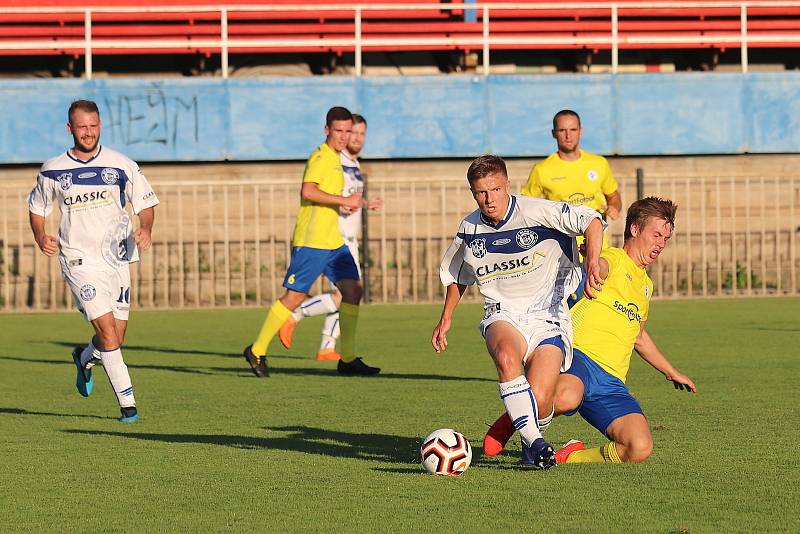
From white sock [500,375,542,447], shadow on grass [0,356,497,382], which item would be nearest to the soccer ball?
white sock [500,375,542,447]

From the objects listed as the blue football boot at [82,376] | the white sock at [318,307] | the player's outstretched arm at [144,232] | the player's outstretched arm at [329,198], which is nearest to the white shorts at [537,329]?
the player's outstretched arm at [144,232]

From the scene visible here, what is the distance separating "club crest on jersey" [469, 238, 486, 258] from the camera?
6922mm

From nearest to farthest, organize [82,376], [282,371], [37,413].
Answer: [37,413] → [82,376] → [282,371]

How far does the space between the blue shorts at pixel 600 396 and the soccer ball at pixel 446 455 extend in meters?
0.67

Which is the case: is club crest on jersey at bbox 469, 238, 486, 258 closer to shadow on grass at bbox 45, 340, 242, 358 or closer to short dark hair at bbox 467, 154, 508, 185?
short dark hair at bbox 467, 154, 508, 185

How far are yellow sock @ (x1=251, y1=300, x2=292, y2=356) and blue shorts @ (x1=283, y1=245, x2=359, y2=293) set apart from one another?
192 millimetres

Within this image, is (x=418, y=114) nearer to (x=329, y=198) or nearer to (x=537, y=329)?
(x=329, y=198)

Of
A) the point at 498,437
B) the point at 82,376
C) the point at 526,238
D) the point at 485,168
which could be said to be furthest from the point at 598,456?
the point at 82,376

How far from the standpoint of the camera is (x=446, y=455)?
21.1 ft

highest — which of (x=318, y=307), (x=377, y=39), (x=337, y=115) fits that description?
(x=377, y=39)

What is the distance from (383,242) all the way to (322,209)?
328 inches

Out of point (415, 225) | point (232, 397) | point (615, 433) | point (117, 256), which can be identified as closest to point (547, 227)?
point (615, 433)

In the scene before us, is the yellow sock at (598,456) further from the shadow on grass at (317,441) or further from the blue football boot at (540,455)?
the shadow on grass at (317,441)

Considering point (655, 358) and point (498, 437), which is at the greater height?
point (655, 358)
